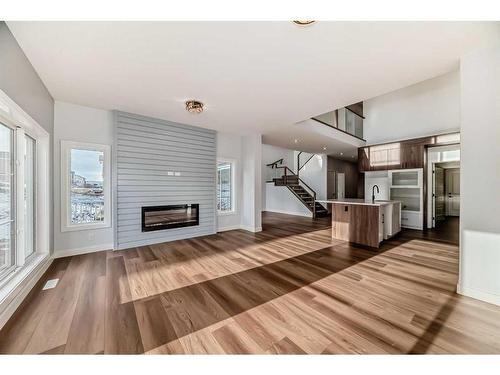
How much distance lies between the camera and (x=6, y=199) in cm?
233

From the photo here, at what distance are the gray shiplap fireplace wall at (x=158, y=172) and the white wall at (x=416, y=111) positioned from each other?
5883 mm

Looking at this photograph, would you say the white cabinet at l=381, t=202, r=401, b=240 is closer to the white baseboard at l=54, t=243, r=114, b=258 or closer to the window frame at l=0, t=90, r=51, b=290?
the white baseboard at l=54, t=243, r=114, b=258

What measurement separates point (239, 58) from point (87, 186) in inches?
147

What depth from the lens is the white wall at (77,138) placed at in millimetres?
3555

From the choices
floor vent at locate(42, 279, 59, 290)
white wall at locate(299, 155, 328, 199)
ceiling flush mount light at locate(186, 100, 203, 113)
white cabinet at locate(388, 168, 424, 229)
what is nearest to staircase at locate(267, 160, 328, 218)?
white wall at locate(299, 155, 328, 199)

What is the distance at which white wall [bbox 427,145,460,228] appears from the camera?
18.2ft

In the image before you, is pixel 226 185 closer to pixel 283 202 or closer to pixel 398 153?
pixel 283 202

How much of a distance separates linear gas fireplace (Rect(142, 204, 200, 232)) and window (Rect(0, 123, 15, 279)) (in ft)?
6.61

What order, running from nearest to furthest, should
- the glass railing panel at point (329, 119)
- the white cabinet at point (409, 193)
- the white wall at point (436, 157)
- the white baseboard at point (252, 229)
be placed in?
the white wall at point (436, 157) < the white baseboard at point (252, 229) < the white cabinet at point (409, 193) < the glass railing panel at point (329, 119)

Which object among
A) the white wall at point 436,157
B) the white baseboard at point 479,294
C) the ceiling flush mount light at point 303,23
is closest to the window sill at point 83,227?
the ceiling flush mount light at point 303,23

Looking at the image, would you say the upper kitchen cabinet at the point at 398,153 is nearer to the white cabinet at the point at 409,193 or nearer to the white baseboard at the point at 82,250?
the white cabinet at the point at 409,193

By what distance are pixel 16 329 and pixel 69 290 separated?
2.38 feet
